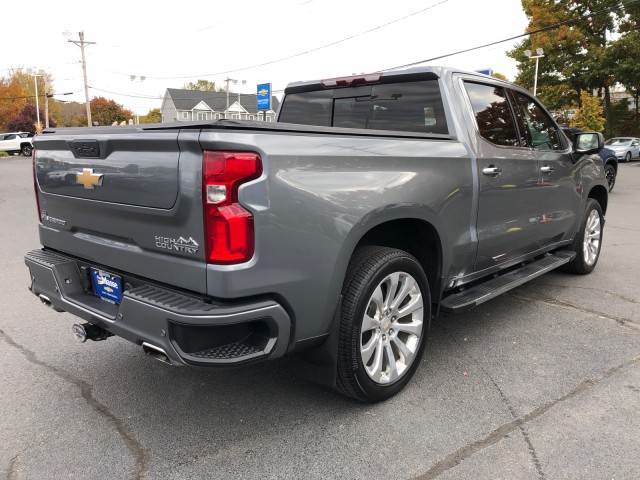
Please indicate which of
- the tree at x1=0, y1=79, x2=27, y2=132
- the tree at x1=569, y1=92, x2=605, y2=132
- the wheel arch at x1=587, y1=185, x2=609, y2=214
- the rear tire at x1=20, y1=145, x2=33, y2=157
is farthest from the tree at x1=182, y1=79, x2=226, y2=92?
the wheel arch at x1=587, y1=185, x2=609, y2=214

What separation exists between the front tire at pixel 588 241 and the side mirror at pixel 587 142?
71 cm

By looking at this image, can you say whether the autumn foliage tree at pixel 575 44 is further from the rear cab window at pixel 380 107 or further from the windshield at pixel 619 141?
the rear cab window at pixel 380 107

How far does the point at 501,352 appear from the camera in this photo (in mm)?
3787

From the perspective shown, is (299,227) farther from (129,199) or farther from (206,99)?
(206,99)

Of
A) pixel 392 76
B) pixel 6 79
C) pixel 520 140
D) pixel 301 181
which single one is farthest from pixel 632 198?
pixel 6 79

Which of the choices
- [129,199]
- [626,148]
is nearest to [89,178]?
[129,199]

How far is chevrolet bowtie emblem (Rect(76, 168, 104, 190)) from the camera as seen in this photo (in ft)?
8.85

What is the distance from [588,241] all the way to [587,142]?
4.13ft

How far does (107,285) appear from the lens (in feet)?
9.27

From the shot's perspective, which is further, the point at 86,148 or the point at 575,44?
the point at 575,44

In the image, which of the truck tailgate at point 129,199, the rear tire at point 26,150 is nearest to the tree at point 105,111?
the rear tire at point 26,150

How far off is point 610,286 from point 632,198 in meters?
9.20

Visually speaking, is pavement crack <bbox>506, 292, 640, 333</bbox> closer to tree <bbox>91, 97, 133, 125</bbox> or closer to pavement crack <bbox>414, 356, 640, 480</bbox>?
pavement crack <bbox>414, 356, 640, 480</bbox>

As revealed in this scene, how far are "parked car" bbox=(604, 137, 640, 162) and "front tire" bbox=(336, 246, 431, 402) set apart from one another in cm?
2956
